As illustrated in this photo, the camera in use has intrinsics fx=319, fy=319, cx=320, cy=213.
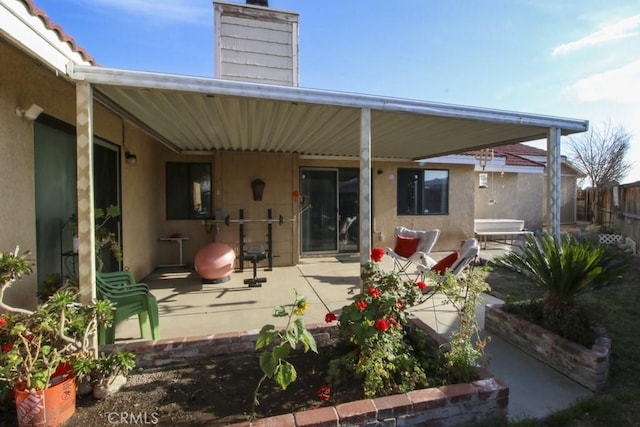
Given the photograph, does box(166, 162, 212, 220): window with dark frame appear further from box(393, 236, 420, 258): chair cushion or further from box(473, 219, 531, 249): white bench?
box(473, 219, 531, 249): white bench

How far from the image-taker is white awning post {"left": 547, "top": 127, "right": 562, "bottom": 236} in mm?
3879

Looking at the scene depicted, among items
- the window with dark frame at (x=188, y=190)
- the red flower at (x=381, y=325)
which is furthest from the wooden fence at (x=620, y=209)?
the window with dark frame at (x=188, y=190)

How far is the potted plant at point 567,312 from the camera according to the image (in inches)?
96.1

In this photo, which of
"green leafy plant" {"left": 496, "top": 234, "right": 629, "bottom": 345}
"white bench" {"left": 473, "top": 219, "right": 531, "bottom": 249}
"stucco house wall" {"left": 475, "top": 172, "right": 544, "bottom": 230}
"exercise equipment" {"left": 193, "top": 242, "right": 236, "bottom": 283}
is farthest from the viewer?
"stucco house wall" {"left": 475, "top": 172, "right": 544, "bottom": 230}

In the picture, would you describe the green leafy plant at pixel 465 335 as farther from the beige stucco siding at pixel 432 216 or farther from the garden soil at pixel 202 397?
the beige stucco siding at pixel 432 216

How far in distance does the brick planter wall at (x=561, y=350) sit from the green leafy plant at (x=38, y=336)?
345 centimetres

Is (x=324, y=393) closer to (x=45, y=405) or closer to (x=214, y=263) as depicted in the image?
(x=45, y=405)

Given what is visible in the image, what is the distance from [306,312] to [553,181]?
3.45m

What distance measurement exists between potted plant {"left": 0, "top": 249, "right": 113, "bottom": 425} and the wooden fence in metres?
11.0

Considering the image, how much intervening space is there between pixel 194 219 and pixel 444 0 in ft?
19.8

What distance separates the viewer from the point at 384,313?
2270 millimetres

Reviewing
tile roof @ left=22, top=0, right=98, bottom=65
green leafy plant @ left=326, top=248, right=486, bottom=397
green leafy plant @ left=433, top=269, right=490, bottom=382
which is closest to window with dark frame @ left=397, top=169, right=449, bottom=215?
green leafy plant @ left=433, top=269, right=490, bottom=382

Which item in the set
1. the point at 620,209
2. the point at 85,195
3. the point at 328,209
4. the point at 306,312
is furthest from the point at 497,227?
the point at 85,195

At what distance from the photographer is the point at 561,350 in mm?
2586
